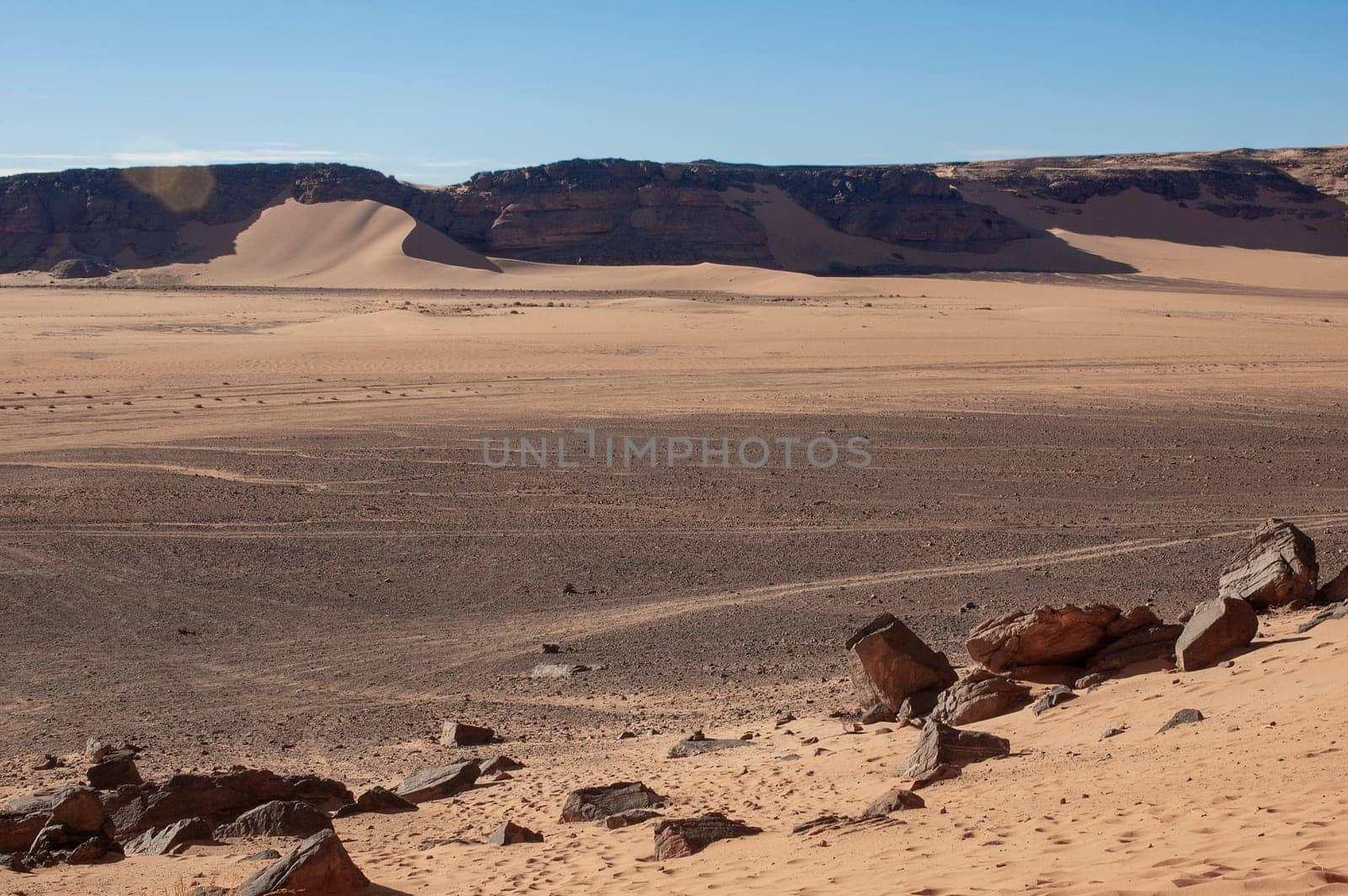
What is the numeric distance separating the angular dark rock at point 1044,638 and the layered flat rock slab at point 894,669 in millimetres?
299

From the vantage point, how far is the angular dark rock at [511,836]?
5.88 m

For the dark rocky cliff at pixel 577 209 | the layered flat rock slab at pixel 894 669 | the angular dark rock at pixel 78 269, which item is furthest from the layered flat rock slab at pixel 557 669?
the angular dark rock at pixel 78 269

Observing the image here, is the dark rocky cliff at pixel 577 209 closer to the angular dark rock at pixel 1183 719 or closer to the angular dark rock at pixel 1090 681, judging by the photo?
the angular dark rock at pixel 1090 681

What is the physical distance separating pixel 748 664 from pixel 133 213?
89.7 meters

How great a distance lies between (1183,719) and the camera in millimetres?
6324

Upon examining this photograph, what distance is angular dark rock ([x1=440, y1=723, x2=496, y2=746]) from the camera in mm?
7816

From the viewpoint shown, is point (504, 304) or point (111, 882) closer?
point (111, 882)

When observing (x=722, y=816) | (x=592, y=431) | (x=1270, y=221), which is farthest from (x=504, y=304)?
(x=1270, y=221)

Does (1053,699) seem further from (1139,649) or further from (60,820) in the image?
(60,820)

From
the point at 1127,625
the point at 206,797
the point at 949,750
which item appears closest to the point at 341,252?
the point at 1127,625

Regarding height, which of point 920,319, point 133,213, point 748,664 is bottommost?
point 748,664

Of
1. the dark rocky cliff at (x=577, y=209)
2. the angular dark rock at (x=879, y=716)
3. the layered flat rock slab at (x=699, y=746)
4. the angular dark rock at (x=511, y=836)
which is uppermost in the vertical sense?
the dark rocky cliff at (x=577, y=209)

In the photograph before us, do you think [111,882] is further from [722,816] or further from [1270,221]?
[1270,221]

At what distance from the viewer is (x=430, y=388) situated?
25.3 m
